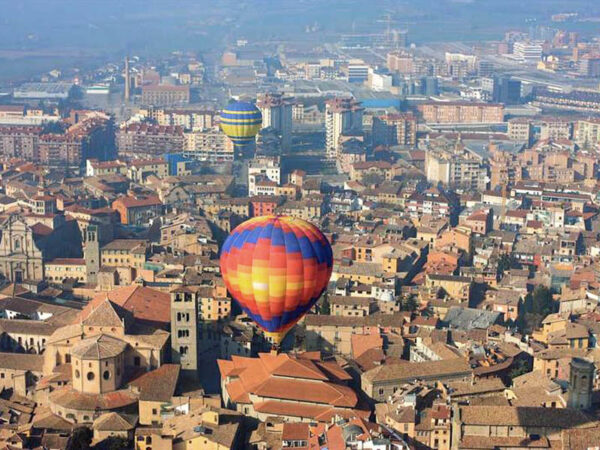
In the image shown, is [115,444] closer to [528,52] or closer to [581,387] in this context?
[581,387]

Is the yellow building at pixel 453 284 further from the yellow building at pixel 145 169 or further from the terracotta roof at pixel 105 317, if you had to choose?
the yellow building at pixel 145 169

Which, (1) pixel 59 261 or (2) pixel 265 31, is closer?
(1) pixel 59 261

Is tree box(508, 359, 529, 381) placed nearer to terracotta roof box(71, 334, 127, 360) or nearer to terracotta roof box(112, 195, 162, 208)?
terracotta roof box(71, 334, 127, 360)

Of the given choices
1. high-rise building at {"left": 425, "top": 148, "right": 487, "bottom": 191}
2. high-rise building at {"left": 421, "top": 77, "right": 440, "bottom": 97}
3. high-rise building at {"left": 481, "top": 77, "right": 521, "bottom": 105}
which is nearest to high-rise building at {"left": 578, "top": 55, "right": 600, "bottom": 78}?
high-rise building at {"left": 421, "top": 77, "right": 440, "bottom": 97}

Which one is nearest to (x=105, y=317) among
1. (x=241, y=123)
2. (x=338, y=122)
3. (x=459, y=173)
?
(x=459, y=173)

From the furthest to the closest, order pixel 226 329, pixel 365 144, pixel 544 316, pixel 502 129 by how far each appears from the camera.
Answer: pixel 502 129, pixel 365 144, pixel 544 316, pixel 226 329

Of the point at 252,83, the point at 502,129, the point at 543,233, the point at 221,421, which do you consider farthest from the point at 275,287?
the point at 252,83

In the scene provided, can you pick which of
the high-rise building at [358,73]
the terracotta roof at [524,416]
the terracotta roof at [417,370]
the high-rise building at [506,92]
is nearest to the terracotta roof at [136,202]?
the terracotta roof at [417,370]

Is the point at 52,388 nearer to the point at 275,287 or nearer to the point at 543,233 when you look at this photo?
the point at 275,287
